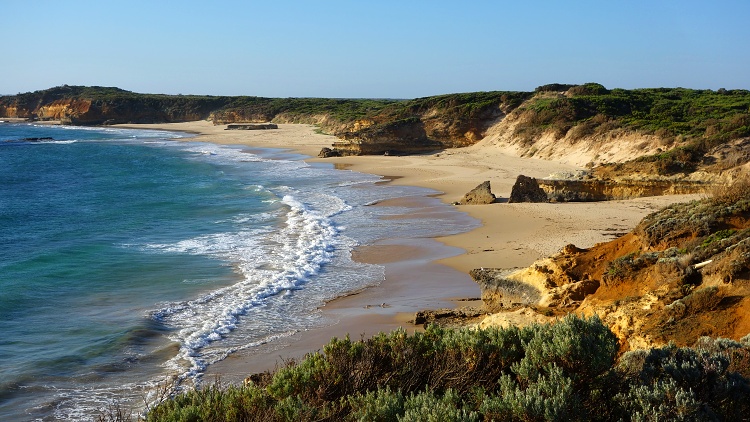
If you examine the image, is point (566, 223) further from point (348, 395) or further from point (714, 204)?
point (348, 395)

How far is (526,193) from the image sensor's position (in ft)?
79.7

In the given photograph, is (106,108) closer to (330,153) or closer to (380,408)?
(330,153)

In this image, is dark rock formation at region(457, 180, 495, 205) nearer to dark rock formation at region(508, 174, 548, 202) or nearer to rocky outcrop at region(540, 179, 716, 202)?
dark rock formation at region(508, 174, 548, 202)

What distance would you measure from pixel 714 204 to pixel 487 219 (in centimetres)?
1200

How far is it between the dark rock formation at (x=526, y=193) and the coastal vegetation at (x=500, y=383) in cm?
1846

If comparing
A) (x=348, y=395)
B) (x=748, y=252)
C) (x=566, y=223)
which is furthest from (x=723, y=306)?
(x=566, y=223)

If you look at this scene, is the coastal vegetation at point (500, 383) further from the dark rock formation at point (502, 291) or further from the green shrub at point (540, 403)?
the dark rock formation at point (502, 291)

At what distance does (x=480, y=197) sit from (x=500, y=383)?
20.3m

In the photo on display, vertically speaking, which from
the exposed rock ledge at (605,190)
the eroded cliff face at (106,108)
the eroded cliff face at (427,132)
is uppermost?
the eroded cliff face at (106,108)

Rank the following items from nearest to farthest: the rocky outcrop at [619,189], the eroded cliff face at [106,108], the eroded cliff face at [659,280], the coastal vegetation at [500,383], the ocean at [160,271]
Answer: the coastal vegetation at [500,383], the eroded cliff face at [659,280], the ocean at [160,271], the rocky outcrop at [619,189], the eroded cliff face at [106,108]

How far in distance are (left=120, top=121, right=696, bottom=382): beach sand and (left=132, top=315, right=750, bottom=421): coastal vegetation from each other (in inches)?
90.9

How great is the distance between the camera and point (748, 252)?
7.95m

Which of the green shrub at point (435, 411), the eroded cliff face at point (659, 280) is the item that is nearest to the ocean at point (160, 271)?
the eroded cliff face at point (659, 280)

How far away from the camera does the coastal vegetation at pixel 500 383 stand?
4.40m
